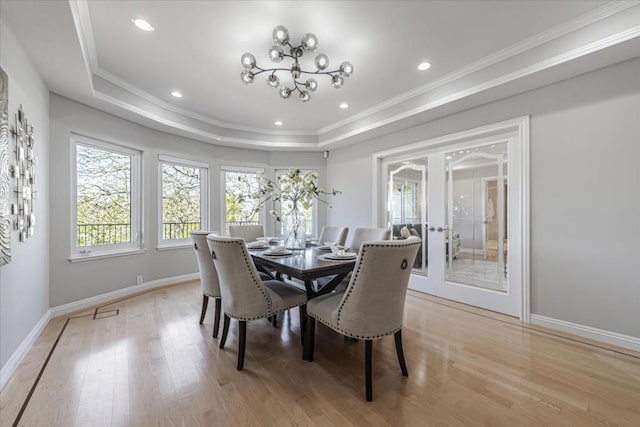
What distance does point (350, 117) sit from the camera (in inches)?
171

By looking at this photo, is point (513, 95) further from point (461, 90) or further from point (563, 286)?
point (563, 286)

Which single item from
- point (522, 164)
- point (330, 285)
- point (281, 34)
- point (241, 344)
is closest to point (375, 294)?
point (330, 285)

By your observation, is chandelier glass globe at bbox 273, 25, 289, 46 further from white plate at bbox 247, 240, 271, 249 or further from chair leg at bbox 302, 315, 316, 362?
chair leg at bbox 302, 315, 316, 362

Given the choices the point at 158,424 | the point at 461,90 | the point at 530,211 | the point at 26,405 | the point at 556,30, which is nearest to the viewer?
the point at 158,424

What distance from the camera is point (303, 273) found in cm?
185

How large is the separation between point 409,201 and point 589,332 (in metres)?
2.35

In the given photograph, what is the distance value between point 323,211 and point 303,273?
360cm

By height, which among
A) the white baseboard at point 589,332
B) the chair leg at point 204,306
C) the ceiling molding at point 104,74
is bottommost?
the white baseboard at point 589,332

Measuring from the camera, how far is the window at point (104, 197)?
320 cm

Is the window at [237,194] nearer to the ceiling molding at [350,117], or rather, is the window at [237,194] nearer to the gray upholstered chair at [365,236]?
the ceiling molding at [350,117]

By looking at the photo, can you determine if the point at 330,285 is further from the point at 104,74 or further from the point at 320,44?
the point at 104,74

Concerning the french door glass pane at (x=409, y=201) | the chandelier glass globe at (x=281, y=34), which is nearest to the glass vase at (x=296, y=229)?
the chandelier glass globe at (x=281, y=34)

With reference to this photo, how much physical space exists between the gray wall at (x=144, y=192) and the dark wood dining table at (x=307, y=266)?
2.33 m

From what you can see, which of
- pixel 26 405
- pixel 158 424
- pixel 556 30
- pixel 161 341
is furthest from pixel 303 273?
pixel 556 30
